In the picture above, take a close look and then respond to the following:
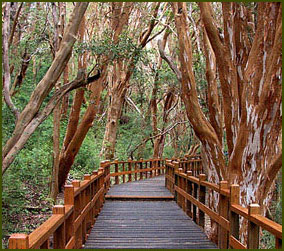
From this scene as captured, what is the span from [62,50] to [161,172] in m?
16.2

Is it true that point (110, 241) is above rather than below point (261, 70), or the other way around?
below

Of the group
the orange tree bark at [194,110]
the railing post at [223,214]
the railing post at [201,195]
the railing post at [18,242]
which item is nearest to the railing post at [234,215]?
the railing post at [223,214]

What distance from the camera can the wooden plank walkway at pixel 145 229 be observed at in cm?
617

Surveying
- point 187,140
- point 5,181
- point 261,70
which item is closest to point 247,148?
point 261,70

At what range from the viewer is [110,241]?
6.32m

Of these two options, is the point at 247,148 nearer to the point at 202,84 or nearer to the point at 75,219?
the point at 75,219

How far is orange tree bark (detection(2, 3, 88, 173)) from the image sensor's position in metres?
8.20

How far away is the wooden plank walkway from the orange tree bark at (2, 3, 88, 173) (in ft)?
7.61

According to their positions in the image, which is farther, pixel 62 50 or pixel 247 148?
pixel 62 50

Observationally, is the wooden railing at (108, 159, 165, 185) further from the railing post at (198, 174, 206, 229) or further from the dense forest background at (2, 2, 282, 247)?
the railing post at (198, 174, 206, 229)

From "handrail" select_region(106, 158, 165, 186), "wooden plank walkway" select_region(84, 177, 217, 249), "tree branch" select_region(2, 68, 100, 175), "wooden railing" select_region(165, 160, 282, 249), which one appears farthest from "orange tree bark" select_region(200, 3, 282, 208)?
"handrail" select_region(106, 158, 165, 186)

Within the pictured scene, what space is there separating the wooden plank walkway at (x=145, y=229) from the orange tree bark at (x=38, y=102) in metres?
2.32

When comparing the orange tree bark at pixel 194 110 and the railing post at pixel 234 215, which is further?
the orange tree bark at pixel 194 110

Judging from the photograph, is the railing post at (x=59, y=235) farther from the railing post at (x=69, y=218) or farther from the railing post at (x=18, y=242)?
the railing post at (x=18, y=242)
